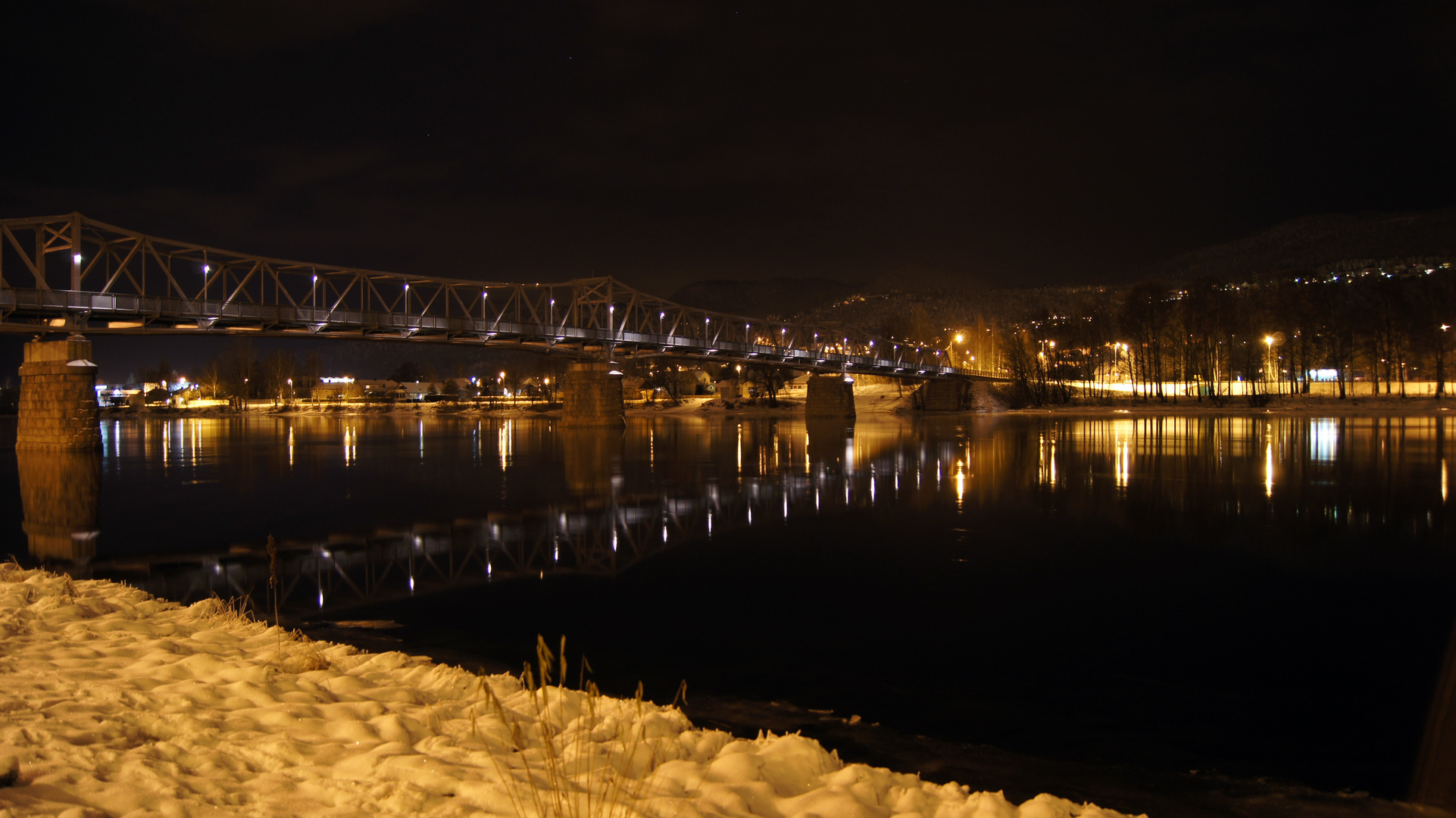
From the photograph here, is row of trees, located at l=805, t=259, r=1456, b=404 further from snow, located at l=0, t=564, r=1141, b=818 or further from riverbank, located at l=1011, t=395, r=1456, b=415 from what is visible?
snow, located at l=0, t=564, r=1141, b=818

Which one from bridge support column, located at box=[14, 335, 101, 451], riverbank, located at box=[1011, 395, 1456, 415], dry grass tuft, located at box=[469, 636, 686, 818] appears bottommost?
riverbank, located at box=[1011, 395, 1456, 415]

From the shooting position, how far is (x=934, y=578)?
40.8ft

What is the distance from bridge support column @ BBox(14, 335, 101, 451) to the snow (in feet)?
159

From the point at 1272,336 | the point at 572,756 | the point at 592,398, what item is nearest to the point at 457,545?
the point at 572,756

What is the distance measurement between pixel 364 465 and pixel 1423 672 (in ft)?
116

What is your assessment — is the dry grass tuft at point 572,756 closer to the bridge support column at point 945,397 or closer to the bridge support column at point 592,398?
the bridge support column at point 592,398

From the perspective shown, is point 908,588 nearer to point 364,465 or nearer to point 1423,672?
point 1423,672

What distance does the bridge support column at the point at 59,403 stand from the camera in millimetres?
46938

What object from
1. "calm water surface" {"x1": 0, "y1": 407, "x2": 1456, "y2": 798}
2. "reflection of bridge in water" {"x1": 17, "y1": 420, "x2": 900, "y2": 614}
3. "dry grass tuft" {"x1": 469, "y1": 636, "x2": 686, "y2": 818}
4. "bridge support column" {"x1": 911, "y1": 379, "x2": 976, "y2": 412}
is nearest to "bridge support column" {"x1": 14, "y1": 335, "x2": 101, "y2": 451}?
"calm water surface" {"x1": 0, "y1": 407, "x2": 1456, "y2": 798}

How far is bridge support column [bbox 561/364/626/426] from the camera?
78.2 meters

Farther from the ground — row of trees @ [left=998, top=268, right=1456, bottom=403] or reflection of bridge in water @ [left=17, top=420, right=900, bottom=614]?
row of trees @ [left=998, top=268, right=1456, bottom=403]

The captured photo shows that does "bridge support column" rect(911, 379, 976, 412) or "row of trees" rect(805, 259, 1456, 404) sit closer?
"row of trees" rect(805, 259, 1456, 404)

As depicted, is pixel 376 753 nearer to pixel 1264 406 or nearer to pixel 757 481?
pixel 757 481

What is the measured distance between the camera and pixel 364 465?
119 ft
